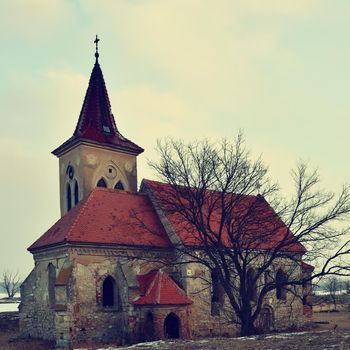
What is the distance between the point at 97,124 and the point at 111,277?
12.5m

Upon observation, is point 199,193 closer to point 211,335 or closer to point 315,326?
point 211,335


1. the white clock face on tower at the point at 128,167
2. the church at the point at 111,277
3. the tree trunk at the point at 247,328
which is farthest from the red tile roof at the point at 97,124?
the tree trunk at the point at 247,328

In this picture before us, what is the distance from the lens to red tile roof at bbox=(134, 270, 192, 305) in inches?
965

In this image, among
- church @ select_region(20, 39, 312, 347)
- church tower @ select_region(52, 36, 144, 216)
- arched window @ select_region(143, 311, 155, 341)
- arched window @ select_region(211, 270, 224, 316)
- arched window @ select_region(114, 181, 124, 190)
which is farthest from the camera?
arched window @ select_region(114, 181, 124, 190)

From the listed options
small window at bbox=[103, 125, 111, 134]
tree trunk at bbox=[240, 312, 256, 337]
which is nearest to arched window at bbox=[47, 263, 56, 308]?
small window at bbox=[103, 125, 111, 134]

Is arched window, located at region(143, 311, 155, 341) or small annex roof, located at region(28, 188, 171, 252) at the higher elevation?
small annex roof, located at region(28, 188, 171, 252)

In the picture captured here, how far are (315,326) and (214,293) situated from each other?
8.62 metres

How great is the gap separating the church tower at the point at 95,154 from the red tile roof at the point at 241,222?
3.63 metres

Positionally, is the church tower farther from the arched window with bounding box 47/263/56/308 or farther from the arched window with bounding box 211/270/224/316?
the arched window with bounding box 211/270/224/316

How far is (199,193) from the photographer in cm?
2314

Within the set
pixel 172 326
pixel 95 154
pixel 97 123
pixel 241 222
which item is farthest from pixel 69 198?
pixel 241 222

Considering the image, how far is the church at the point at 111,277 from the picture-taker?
80.1 feet

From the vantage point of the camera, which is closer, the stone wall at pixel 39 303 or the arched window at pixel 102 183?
the stone wall at pixel 39 303

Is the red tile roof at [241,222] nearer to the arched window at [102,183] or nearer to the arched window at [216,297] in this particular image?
the arched window at [216,297]
